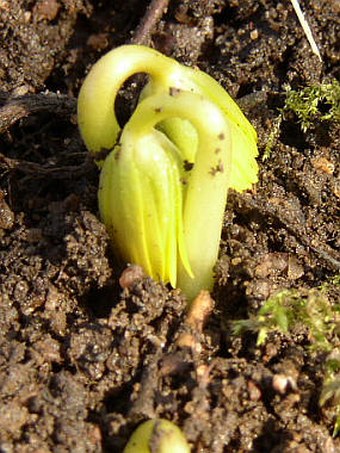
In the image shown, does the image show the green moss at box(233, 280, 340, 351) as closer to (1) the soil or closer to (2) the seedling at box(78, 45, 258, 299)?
(1) the soil

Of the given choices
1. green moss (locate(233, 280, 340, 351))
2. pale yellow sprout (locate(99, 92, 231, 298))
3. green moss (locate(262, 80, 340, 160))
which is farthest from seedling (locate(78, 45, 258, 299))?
green moss (locate(262, 80, 340, 160))

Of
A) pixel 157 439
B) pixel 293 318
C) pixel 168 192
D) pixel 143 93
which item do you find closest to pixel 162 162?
pixel 168 192

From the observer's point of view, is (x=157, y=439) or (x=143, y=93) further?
(x=143, y=93)

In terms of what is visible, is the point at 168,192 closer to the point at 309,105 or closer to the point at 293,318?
the point at 293,318

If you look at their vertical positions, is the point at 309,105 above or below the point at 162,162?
below

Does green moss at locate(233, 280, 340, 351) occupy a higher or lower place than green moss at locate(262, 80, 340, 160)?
lower

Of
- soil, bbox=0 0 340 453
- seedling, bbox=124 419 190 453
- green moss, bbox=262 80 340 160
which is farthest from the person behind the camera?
green moss, bbox=262 80 340 160

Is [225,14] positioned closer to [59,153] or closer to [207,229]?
[59,153]
